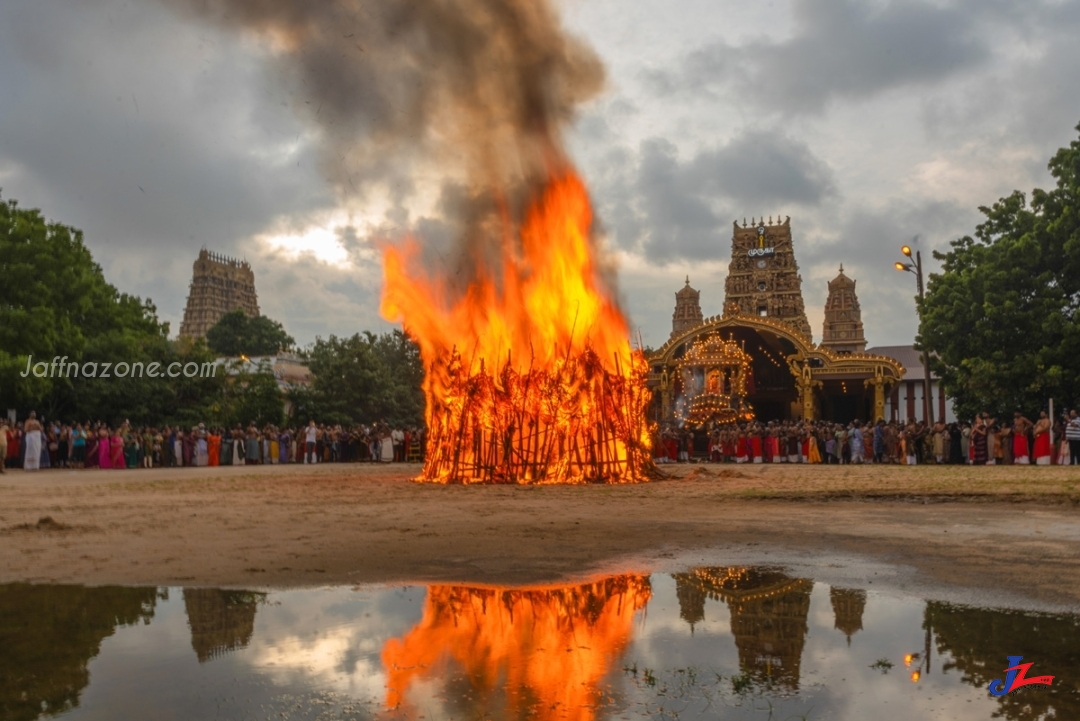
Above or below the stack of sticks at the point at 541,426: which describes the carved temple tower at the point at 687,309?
above

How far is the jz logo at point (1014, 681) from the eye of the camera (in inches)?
158

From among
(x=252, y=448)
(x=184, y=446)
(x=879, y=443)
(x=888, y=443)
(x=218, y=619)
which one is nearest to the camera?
Answer: (x=218, y=619)

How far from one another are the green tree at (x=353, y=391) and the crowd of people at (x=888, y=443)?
15.1 meters

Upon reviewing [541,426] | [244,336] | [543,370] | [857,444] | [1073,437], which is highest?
[244,336]

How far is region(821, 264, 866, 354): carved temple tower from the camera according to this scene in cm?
9100

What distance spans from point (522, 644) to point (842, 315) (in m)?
93.0

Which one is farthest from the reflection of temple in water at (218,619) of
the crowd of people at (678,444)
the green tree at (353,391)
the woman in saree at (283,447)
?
the green tree at (353,391)

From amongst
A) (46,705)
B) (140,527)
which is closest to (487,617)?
(46,705)

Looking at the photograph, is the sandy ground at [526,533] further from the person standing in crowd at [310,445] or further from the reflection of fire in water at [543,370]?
the person standing in crowd at [310,445]

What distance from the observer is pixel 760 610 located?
5609 mm

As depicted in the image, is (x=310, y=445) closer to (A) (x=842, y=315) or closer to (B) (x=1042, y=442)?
(B) (x=1042, y=442)

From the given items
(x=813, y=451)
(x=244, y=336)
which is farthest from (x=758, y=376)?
(x=244, y=336)

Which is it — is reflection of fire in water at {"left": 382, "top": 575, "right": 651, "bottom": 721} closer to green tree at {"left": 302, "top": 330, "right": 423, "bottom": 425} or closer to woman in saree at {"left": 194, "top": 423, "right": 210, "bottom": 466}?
woman in saree at {"left": 194, "top": 423, "right": 210, "bottom": 466}

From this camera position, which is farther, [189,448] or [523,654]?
[189,448]
